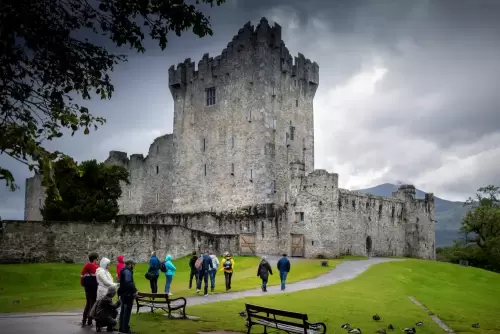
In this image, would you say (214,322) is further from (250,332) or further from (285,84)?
(285,84)

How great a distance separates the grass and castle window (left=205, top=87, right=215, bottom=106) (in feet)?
74.5

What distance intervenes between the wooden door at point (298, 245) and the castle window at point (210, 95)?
64.1ft

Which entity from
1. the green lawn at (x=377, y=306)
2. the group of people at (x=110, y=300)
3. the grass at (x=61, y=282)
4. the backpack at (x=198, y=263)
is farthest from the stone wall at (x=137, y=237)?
the group of people at (x=110, y=300)

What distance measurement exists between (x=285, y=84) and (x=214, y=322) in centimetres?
4354

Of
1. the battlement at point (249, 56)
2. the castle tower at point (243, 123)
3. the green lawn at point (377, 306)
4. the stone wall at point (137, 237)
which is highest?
the battlement at point (249, 56)

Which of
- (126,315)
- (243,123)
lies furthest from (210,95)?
(126,315)

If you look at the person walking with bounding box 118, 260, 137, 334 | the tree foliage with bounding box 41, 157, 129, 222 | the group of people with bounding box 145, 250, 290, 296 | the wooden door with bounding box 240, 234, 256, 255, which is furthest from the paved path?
the tree foliage with bounding box 41, 157, 129, 222

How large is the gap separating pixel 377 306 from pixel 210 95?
1580 inches

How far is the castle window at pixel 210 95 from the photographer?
59.3 m

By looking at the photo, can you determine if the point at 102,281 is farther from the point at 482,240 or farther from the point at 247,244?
the point at 482,240

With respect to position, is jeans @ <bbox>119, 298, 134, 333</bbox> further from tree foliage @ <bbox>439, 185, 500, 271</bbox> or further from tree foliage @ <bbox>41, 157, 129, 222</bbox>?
tree foliage @ <bbox>439, 185, 500, 271</bbox>

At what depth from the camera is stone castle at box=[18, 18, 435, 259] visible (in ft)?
151

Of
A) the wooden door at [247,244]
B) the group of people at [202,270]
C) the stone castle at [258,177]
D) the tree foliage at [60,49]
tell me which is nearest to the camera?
the tree foliage at [60,49]

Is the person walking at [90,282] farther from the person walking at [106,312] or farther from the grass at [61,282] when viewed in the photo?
the grass at [61,282]
